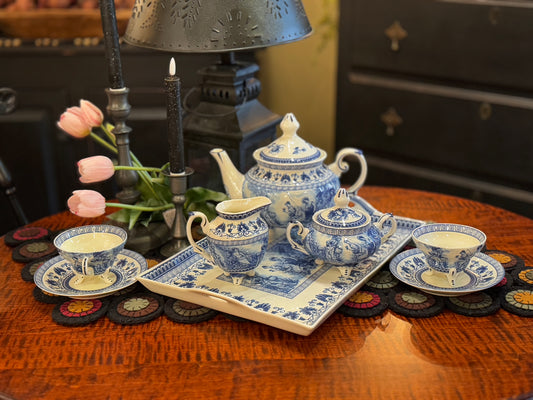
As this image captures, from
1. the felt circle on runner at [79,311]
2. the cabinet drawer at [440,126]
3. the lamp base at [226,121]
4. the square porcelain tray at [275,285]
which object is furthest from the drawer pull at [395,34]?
the felt circle on runner at [79,311]

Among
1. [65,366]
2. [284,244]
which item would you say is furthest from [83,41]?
[65,366]

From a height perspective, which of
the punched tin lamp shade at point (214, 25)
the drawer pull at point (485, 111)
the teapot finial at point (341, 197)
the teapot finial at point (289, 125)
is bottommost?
the drawer pull at point (485, 111)

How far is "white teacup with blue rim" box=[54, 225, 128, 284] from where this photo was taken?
113 centimetres

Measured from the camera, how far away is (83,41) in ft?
7.50

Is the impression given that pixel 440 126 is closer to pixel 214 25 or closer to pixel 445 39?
pixel 445 39

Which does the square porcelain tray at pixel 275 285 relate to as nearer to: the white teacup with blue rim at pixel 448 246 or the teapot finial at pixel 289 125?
the white teacup with blue rim at pixel 448 246

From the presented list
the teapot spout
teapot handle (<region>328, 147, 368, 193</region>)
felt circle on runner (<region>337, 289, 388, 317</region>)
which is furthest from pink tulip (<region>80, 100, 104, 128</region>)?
felt circle on runner (<region>337, 289, 388, 317</region>)

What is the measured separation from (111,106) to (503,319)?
0.81m

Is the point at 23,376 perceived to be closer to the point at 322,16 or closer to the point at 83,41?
the point at 83,41

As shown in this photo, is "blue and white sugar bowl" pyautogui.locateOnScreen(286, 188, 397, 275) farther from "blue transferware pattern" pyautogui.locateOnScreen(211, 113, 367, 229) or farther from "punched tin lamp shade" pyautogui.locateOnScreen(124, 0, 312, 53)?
"punched tin lamp shade" pyautogui.locateOnScreen(124, 0, 312, 53)

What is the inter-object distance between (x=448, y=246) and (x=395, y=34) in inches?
49.6

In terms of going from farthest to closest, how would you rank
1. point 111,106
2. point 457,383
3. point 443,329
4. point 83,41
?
A: point 83,41 < point 111,106 < point 443,329 < point 457,383

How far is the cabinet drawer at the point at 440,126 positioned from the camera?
6.97ft

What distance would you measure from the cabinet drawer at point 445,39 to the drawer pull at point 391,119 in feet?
0.48
